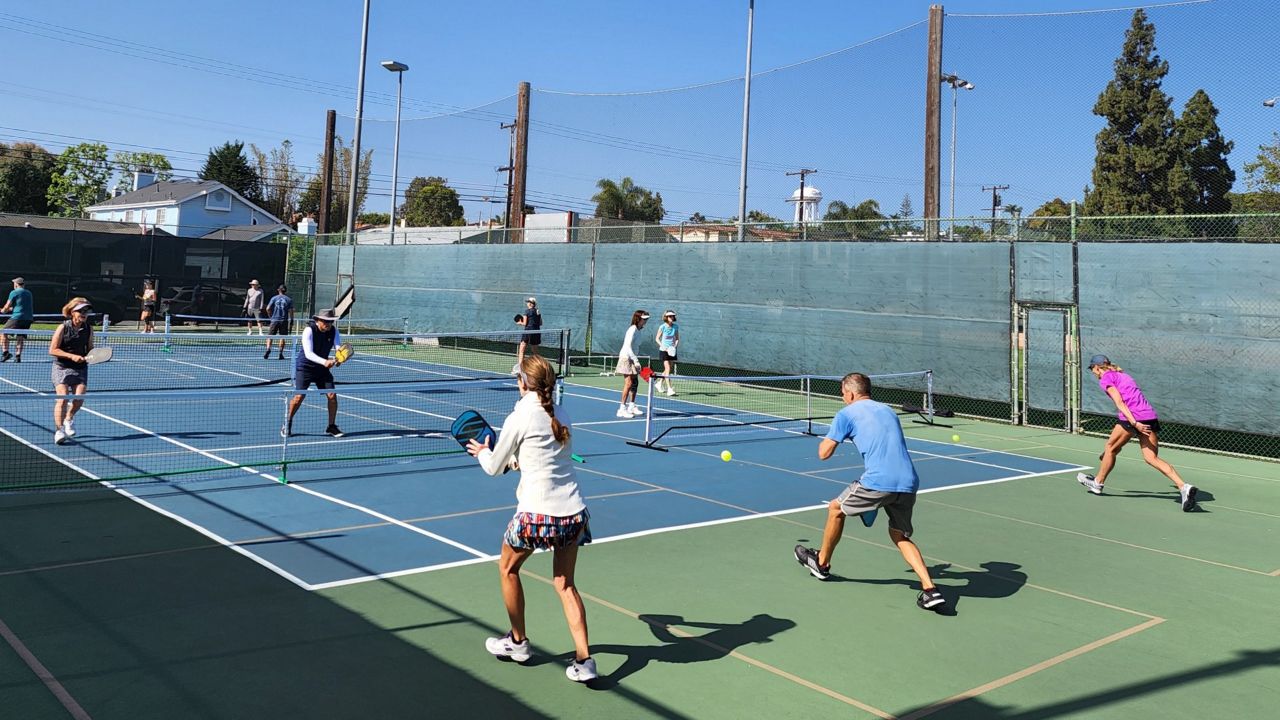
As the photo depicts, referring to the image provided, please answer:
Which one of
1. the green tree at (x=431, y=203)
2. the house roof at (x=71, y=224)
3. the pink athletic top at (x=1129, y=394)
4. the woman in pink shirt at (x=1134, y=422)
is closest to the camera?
the woman in pink shirt at (x=1134, y=422)

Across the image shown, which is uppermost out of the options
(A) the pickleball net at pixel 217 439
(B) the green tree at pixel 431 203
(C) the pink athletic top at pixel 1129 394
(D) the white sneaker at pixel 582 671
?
(B) the green tree at pixel 431 203

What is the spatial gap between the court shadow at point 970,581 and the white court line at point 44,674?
5.12 metres

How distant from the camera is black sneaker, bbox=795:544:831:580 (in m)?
7.64

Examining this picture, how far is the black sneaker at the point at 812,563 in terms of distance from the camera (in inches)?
301

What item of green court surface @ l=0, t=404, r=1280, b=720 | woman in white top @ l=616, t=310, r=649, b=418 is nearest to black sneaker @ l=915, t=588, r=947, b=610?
green court surface @ l=0, t=404, r=1280, b=720

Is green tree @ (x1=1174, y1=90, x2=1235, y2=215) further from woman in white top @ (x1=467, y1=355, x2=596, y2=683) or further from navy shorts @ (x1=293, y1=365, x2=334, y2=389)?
woman in white top @ (x1=467, y1=355, x2=596, y2=683)

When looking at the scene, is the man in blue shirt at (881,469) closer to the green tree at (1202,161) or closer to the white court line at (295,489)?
the white court line at (295,489)

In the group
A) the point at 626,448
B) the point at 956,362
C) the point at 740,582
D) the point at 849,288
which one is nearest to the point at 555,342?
the point at 849,288

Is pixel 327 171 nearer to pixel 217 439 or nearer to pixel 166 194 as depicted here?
pixel 217 439

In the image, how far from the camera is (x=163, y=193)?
7119cm

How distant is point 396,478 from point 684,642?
5.68 metres

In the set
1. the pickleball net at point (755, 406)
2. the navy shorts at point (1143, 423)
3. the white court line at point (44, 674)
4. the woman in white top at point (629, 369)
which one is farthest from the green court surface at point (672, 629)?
the woman in white top at point (629, 369)

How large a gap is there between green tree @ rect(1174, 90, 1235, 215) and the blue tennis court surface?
22.2 metres

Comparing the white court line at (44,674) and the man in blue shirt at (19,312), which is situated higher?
the man in blue shirt at (19,312)
